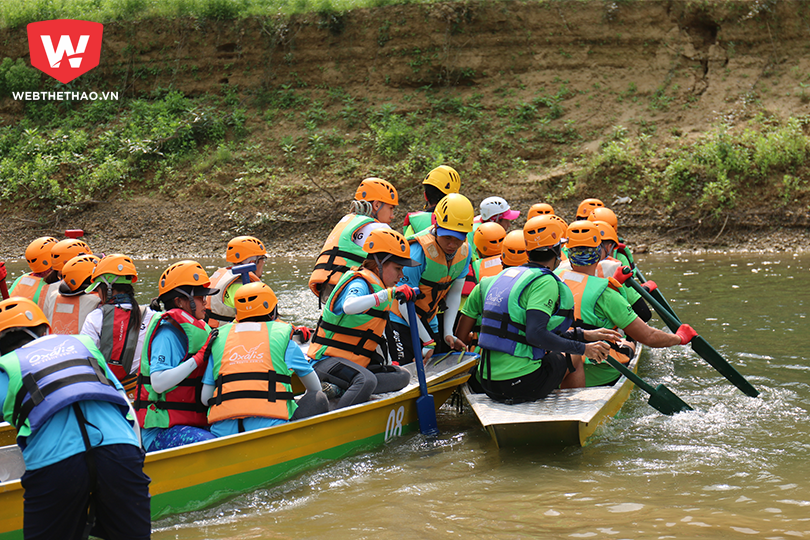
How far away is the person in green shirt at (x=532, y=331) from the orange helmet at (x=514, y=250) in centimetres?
103

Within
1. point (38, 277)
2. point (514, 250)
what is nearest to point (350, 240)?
point (514, 250)

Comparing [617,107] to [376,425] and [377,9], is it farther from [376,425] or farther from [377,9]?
[376,425]

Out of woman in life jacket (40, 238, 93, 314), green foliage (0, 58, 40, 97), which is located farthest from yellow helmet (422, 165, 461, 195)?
green foliage (0, 58, 40, 97)

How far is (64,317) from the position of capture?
6.21m

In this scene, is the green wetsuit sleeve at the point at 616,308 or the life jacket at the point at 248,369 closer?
the life jacket at the point at 248,369

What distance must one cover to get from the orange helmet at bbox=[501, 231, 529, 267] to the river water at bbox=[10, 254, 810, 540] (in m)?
1.52

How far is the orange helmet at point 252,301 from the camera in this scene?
4668 millimetres

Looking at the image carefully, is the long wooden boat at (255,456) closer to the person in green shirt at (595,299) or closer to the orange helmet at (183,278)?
the orange helmet at (183,278)

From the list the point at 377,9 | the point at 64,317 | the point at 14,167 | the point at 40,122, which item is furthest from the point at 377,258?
the point at 40,122

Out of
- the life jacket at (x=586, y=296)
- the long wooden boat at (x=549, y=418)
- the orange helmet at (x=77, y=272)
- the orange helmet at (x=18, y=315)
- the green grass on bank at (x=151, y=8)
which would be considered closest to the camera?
the orange helmet at (x=18, y=315)

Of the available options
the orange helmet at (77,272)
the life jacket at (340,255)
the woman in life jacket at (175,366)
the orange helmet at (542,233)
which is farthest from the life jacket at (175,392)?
the orange helmet at (542,233)

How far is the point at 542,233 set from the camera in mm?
5316

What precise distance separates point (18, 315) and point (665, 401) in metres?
4.80

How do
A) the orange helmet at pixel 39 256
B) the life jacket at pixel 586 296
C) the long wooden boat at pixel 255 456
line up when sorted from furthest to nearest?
the orange helmet at pixel 39 256 → the life jacket at pixel 586 296 → the long wooden boat at pixel 255 456
